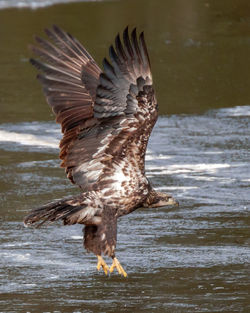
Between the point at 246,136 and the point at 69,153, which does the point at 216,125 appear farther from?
the point at 69,153

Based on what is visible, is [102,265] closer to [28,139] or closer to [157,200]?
[157,200]

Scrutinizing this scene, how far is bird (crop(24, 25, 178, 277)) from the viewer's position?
17.8ft

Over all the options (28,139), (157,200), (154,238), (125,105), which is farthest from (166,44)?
(125,105)

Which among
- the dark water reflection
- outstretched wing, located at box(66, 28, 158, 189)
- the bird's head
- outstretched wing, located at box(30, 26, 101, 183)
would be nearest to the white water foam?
the dark water reflection

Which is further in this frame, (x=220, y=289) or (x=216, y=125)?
(x=216, y=125)

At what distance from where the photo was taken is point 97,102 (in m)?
5.43

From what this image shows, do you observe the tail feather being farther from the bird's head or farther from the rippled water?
the bird's head

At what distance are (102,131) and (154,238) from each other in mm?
1132

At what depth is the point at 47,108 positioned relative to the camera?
10211 mm

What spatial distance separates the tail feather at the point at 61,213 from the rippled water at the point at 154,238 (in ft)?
1.17

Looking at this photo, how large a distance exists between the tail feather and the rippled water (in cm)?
36

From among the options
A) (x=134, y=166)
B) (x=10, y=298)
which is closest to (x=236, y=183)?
(x=134, y=166)

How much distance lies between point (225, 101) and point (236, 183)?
2984 millimetres

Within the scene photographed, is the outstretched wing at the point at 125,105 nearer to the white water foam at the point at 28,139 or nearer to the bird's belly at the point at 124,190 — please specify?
the bird's belly at the point at 124,190
